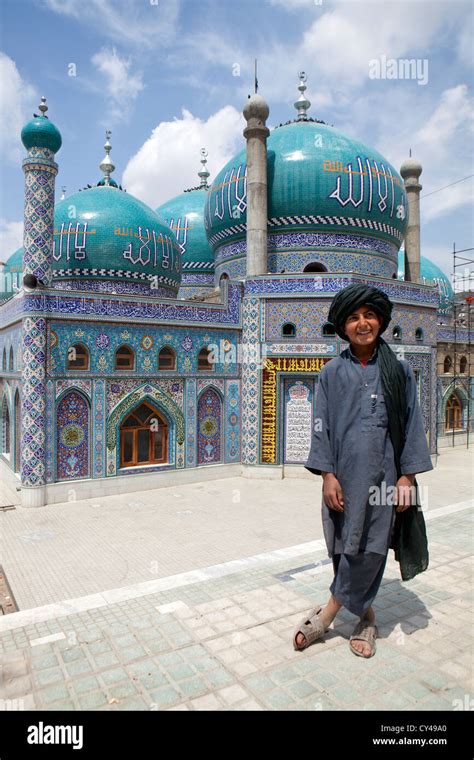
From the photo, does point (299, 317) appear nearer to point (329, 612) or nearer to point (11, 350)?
point (11, 350)

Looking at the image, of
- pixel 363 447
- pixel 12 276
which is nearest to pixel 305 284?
pixel 363 447

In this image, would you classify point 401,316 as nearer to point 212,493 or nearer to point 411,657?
point 212,493

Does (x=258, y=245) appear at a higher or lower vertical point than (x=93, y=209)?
lower

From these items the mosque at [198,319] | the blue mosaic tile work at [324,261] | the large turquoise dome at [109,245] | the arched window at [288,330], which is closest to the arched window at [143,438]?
the mosque at [198,319]

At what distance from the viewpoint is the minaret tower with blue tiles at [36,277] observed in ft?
32.9

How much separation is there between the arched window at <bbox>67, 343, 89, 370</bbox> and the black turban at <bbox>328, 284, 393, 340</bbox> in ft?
24.6

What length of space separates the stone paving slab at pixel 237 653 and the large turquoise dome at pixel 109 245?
32.7 feet

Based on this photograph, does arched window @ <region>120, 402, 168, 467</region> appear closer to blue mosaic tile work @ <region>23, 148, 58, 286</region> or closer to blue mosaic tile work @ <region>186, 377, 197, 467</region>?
blue mosaic tile work @ <region>186, 377, 197, 467</region>

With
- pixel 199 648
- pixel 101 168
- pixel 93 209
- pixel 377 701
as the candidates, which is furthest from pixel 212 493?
pixel 101 168

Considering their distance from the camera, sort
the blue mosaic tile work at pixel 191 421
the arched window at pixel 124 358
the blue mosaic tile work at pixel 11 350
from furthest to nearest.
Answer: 1. the blue mosaic tile work at pixel 191 421
2. the arched window at pixel 124 358
3. the blue mosaic tile work at pixel 11 350

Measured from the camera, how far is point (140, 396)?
11.4 m

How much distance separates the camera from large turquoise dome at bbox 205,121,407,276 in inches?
541

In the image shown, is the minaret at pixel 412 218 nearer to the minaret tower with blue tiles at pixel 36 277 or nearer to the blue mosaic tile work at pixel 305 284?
the blue mosaic tile work at pixel 305 284
